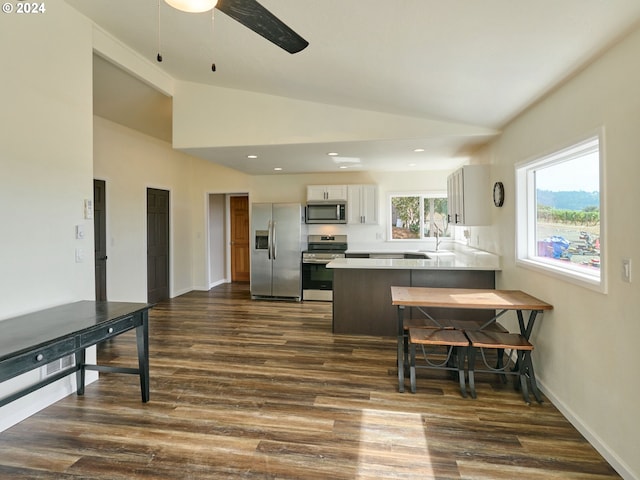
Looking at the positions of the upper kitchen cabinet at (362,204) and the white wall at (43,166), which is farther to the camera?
the upper kitchen cabinet at (362,204)

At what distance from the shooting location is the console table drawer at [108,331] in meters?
2.17

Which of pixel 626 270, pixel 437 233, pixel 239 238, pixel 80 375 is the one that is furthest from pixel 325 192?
pixel 626 270

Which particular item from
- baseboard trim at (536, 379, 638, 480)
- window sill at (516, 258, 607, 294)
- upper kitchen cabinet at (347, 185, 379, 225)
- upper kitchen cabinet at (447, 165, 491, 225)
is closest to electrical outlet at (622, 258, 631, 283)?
window sill at (516, 258, 607, 294)

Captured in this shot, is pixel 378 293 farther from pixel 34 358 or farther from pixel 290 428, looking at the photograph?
pixel 34 358

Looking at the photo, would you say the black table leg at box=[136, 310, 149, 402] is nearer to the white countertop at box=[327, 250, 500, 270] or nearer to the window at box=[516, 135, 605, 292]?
the white countertop at box=[327, 250, 500, 270]

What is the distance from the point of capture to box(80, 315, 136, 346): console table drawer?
2166 mm

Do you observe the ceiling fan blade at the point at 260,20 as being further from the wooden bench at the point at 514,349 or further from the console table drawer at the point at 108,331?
the wooden bench at the point at 514,349

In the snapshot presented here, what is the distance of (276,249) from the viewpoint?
6.21 meters

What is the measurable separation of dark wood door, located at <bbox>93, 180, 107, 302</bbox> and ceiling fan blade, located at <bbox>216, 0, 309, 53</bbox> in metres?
4.03

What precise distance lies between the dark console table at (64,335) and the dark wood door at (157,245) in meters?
3.28

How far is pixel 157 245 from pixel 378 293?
13.0 feet

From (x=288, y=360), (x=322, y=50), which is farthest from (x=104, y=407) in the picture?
(x=322, y=50)

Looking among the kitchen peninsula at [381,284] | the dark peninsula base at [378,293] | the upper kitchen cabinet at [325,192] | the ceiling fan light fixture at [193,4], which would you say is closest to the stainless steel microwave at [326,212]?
the upper kitchen cabinet at [325,192]

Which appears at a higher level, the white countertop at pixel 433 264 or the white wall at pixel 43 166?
the white wall at pixel 43 166
